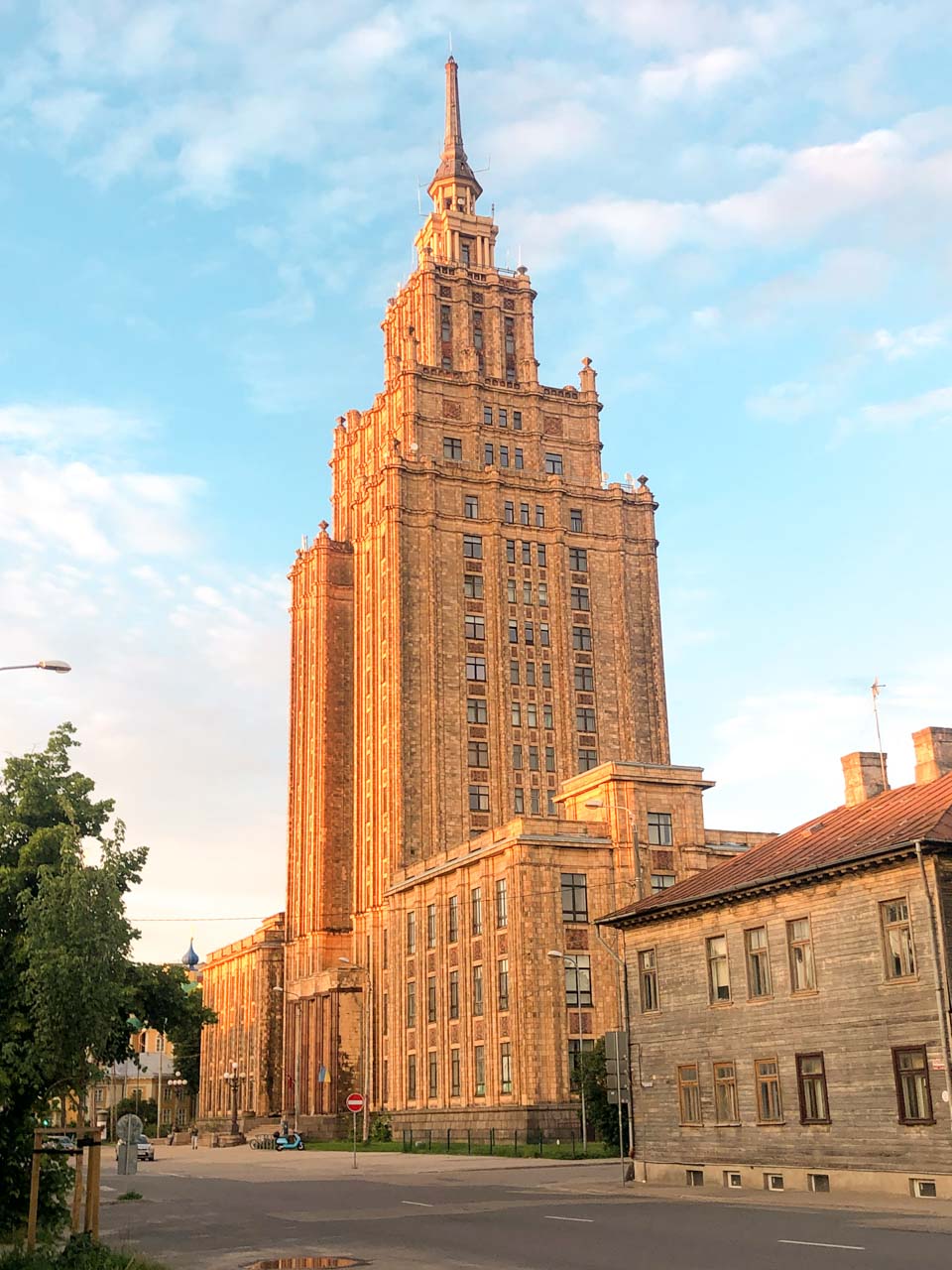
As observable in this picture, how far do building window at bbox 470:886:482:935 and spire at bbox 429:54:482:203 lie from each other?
241 ft

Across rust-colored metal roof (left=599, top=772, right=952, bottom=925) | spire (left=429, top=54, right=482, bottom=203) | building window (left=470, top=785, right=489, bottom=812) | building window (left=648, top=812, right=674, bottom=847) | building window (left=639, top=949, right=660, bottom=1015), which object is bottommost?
building window (left=639, top=949, right=660, bottom=1015)

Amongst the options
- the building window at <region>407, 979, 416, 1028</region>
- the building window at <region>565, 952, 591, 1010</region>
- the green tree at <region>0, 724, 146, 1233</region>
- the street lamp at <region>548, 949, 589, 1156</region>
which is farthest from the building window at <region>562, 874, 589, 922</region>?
the green tree at <region>0, 724, 146, 1233</region>

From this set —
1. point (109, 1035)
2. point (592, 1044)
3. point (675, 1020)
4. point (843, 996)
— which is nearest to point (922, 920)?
point (843, 996)

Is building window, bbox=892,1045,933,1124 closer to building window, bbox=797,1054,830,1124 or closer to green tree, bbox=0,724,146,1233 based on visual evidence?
building window, bbox=797,1054,830,1124

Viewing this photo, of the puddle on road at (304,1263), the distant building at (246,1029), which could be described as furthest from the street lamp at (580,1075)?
the distant building at (246,1029)

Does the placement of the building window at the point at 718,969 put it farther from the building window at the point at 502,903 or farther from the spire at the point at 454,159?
the spire at the point at 454,159

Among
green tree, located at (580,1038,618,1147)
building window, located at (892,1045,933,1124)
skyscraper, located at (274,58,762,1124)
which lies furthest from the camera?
skyscraper, located at (274,58,762,1124)

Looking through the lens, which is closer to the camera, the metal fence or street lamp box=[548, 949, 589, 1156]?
the metal fence

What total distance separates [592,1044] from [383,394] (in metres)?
61.4

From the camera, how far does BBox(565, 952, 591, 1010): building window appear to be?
7231cm

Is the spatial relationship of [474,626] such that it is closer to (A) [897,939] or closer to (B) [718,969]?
(B) [718,969]

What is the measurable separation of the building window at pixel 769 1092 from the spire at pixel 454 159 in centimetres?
10322

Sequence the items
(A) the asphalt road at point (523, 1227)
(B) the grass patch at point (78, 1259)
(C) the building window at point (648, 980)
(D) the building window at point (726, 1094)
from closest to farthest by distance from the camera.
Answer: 1. (B) the grass patch at point (78, 1259)
2. (A) the asphalt road at point (523, 1227)
3. (D) the building window at point (726, 1094)
4. (C) the building window at point (648, 980)

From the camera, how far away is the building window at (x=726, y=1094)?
122ft
